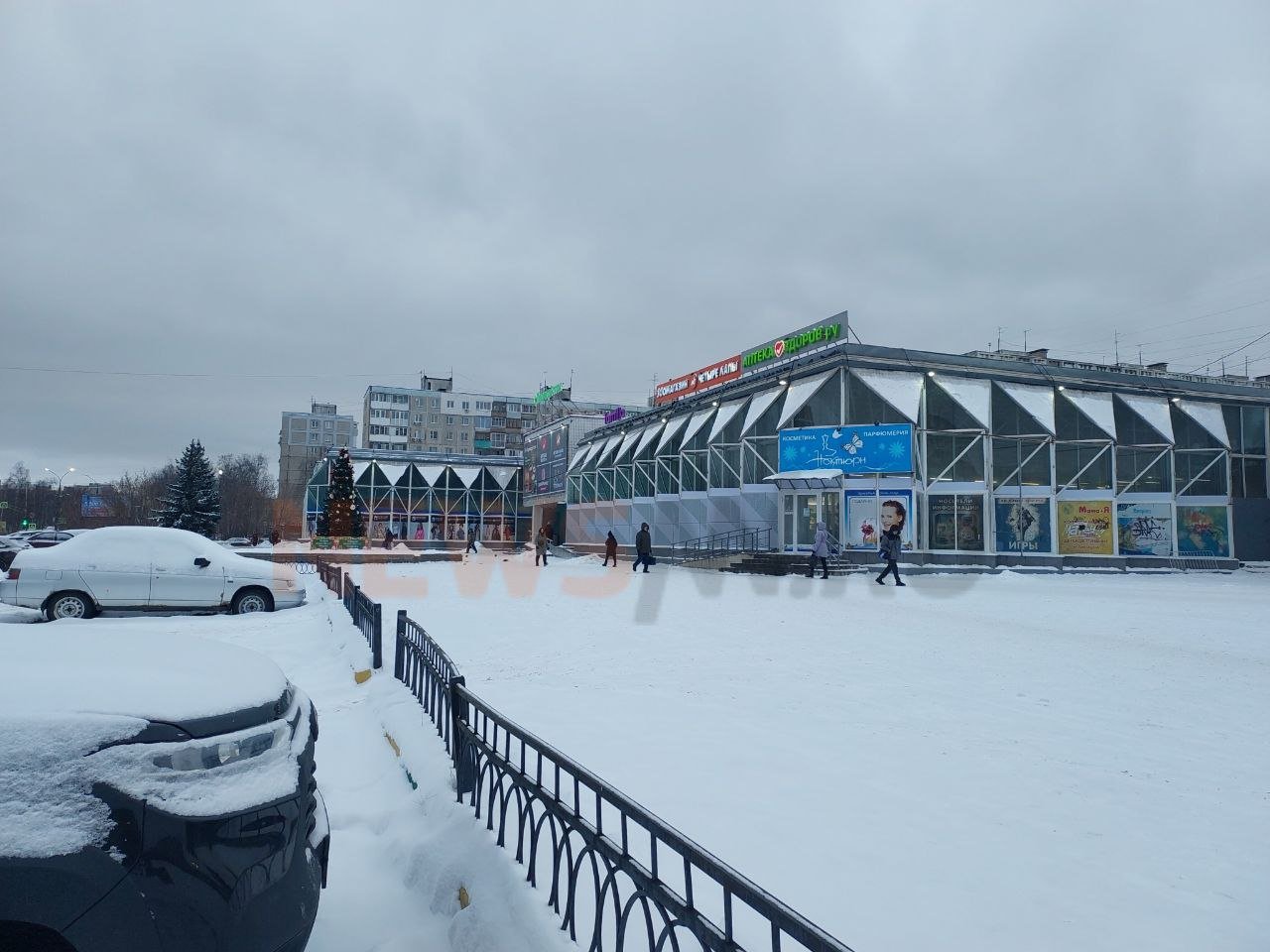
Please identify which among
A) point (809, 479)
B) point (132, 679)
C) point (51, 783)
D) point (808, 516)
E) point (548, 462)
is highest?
point (548, 462)

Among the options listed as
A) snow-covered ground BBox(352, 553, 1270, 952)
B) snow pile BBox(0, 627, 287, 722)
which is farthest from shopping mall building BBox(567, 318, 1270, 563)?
snow pile BBox(0, 627, 287, 722)

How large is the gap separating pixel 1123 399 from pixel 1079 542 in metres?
7.05

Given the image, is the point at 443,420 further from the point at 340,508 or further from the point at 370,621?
the point at 370,621

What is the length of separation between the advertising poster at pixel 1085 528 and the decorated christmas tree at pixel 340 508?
34264 mm

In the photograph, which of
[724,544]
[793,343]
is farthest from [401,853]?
[793,343]

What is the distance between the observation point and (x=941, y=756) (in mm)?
5660

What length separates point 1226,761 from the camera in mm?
5672

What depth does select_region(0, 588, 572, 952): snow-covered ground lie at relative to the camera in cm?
331

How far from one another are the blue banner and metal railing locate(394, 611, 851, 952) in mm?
24077

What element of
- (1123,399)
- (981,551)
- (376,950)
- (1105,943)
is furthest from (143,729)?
(1123,399)

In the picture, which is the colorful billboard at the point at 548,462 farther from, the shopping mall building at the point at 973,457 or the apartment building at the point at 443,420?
the apartment building at the point at 443,420

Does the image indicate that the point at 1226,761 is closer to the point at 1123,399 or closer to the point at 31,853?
the point at 31,853

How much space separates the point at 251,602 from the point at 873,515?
21.3 meters

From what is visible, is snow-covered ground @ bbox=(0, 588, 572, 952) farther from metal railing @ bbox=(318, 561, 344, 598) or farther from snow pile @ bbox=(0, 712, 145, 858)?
metal railing @ bbox=(318, 561, 344, 598)
